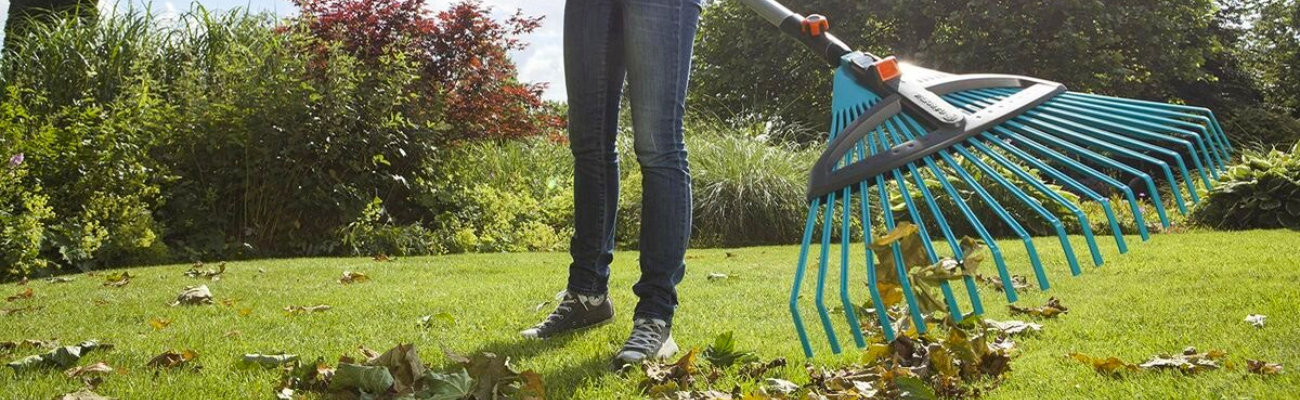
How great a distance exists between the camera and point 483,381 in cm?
199

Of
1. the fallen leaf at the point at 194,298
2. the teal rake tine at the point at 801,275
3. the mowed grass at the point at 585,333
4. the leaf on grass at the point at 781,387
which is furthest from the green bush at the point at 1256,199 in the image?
the fallen leaf at the point at 194,298

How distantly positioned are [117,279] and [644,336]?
356 cm

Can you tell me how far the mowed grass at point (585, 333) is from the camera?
224 centimetres

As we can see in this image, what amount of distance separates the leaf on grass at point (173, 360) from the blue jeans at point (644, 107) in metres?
1.10

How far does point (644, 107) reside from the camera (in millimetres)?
2406

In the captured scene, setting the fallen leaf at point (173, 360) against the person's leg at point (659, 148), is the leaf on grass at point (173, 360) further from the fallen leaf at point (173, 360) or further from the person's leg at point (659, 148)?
the person's leg at point (659, 148)

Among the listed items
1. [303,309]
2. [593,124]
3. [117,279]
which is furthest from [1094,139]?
[117,279]

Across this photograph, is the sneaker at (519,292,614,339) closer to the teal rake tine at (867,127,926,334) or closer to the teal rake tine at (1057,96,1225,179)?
the teal rake tine at (867,127,926,334)

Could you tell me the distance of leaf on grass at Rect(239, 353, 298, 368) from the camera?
247cm

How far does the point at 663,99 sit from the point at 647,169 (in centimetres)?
19

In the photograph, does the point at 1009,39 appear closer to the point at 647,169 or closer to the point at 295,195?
the point at 295,195

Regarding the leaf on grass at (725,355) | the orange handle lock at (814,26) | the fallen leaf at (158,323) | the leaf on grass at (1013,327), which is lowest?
the leaf on grass at (1013,327)

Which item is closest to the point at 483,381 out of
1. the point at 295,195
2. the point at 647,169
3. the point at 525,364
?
the point at 525,364

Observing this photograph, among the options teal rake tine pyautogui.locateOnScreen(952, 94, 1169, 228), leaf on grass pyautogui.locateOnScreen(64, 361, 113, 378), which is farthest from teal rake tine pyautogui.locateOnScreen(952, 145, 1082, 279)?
leaf on grass pyautogui.locateOnScreen(64, 361, 113, 378)
